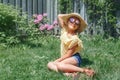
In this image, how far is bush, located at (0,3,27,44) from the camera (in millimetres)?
10142

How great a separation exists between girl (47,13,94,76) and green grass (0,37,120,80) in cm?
19

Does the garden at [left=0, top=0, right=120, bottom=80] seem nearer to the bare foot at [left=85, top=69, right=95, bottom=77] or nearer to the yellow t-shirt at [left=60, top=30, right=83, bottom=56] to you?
the bare foot at [left=85, top=69, right=95, bottom=77]

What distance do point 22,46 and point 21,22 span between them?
0.90 meters

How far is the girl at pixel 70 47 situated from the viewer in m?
7.40

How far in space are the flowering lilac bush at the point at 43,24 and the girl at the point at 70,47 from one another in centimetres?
396

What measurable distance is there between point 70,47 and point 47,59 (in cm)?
104

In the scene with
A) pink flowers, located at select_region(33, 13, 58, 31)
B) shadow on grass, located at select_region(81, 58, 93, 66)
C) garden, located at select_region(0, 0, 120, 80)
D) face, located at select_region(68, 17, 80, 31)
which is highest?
face, located at select_region(68, 17, 80, 31)

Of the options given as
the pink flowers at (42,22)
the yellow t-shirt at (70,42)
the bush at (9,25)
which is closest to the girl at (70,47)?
the yellow t-shirt at (70,42)

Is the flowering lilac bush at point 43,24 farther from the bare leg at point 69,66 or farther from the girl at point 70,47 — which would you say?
the bare leg at point 69,66

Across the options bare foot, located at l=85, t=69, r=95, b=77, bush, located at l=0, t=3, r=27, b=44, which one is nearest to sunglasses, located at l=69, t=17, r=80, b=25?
bare foot, located at l=85, t=69, r=95, b=77

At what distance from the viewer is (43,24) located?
12164 millimetres

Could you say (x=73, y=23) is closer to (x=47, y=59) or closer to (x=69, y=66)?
(x=69, y=66)

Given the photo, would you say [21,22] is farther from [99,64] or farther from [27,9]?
[99,64]

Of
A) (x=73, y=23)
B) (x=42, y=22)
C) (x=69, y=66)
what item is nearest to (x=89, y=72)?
(x=69, y=66)
